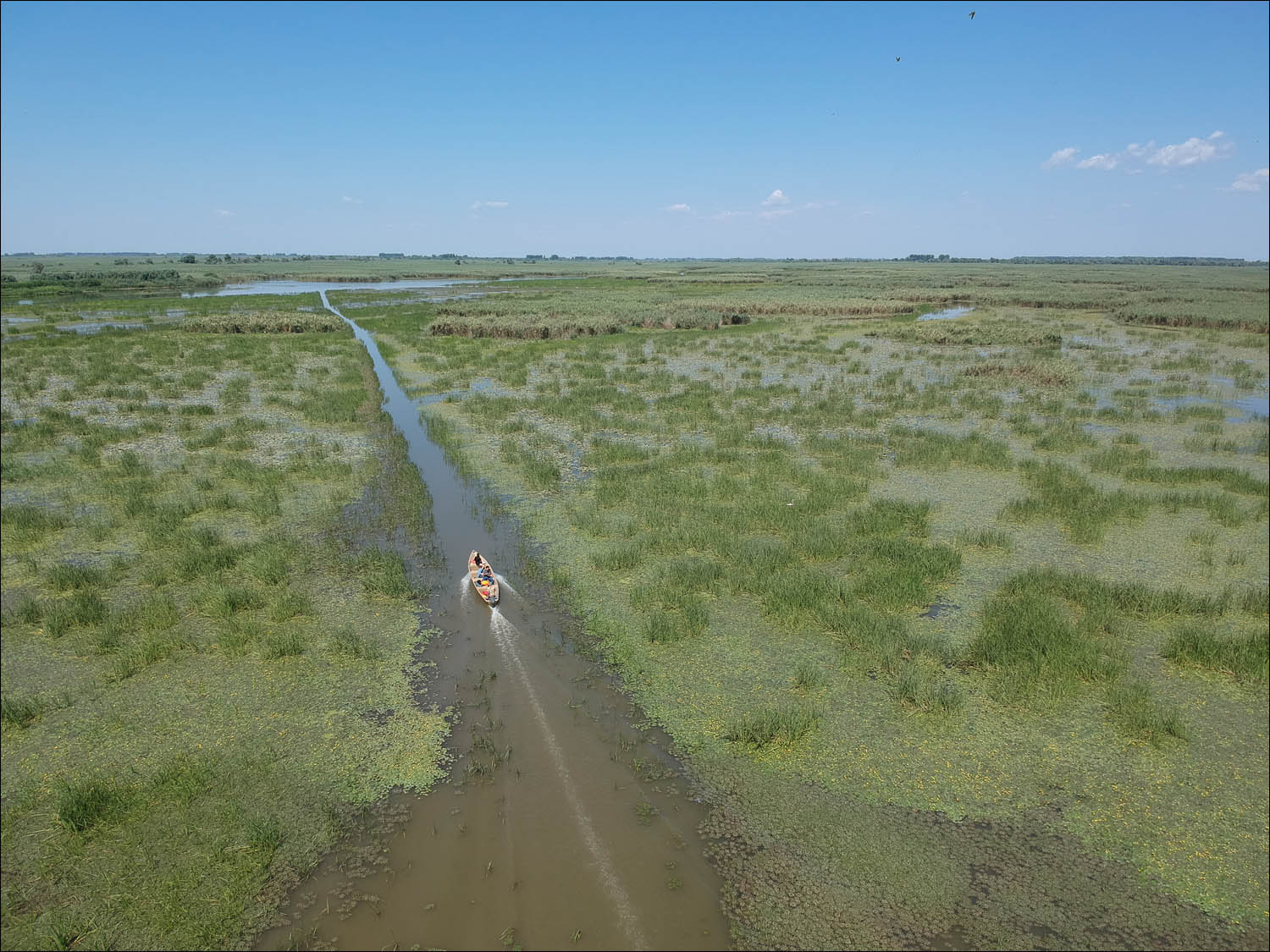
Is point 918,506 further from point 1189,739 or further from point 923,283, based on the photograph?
point 923,283

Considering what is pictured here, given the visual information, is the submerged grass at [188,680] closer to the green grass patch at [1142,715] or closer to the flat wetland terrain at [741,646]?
the flat wetland terrain at [741,646]

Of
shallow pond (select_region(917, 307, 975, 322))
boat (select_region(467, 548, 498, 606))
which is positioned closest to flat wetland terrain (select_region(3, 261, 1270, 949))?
boat (select_region(467, 548, 498, 606))

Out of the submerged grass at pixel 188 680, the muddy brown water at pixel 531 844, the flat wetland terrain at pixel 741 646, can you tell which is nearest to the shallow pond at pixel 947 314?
the flat wetland terrain at pixel 741 646

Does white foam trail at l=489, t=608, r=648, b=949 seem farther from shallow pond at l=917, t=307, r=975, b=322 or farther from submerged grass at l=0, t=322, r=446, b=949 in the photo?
shallow pond at l=917, t=307, r=975, b=322

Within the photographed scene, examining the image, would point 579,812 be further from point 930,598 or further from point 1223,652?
point 1223,652

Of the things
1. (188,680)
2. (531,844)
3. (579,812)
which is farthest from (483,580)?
(531,844)

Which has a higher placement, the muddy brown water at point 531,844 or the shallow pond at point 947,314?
the shallow pond at point 947,314

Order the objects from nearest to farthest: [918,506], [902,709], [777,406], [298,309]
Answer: [902,709] → [918,506] → [777,406] → [298,309]

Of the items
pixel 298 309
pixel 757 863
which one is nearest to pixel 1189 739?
pixel 757 863
